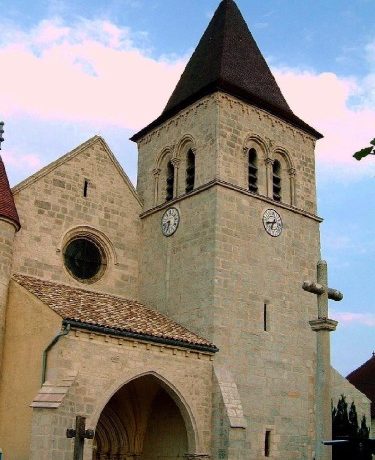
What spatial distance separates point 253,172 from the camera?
20.7 metres

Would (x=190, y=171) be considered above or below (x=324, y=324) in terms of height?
above

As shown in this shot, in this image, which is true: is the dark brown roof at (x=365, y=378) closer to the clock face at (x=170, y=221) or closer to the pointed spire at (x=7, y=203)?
the clock face at (x=170, y=221)

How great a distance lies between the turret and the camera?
17125 mm

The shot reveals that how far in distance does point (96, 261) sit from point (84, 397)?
5.98 metres

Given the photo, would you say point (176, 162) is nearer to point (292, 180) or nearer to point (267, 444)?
point (292, 180)

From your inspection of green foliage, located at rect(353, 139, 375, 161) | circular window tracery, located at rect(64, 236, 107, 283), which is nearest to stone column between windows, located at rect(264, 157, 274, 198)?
circular window tracery, located at rect(64, 236, 107, 283)

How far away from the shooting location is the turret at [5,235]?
1712 centimetres

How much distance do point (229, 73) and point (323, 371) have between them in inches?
500

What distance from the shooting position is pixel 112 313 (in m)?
17.4

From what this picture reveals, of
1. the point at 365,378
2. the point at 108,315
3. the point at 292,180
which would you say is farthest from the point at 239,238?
the point at 365,378

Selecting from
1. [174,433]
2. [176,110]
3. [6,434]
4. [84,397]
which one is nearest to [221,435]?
[174,433]

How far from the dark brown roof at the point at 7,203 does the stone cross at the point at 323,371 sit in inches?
365

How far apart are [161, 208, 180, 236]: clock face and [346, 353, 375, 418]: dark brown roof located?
1297 centimetres

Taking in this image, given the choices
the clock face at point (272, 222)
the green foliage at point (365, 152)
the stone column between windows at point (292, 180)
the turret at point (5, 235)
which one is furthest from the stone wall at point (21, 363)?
the green foliage at point (365, 152)
